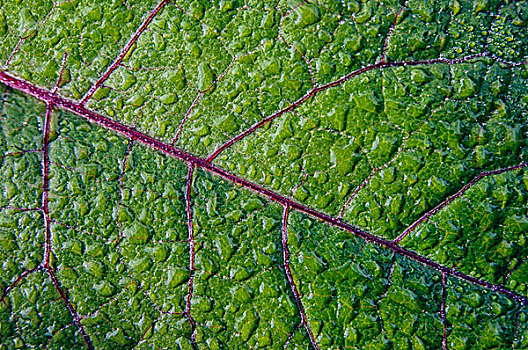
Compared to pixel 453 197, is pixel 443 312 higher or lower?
lower

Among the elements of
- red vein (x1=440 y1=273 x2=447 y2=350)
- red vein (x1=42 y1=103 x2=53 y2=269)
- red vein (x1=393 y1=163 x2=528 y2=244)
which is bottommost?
red vein (x1=42 y1=103 x2=53 y2=269)

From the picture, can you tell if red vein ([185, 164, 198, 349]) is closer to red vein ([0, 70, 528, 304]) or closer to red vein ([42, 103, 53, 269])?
red vein ([0, 70, 528, 304])

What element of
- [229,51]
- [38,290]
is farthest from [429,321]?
[38,290]

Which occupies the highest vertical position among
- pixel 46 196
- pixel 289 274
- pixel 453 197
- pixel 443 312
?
pixel 453 197

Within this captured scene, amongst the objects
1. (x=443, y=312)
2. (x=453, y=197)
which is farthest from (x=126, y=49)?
(x=443, y=312)

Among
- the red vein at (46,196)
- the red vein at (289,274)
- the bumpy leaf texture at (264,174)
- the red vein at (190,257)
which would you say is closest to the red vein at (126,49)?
the bumpy leaf texture at (264,174)

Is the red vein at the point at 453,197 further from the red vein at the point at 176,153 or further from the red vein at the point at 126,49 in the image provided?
the red vein at the point at 126,49

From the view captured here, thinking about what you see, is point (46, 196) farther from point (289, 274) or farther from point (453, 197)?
point (453, 197)

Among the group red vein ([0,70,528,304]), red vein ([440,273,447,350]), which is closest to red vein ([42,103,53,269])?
red vein ([0,70,528,304])

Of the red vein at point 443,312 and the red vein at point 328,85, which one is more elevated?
the red vein at point 328,85
